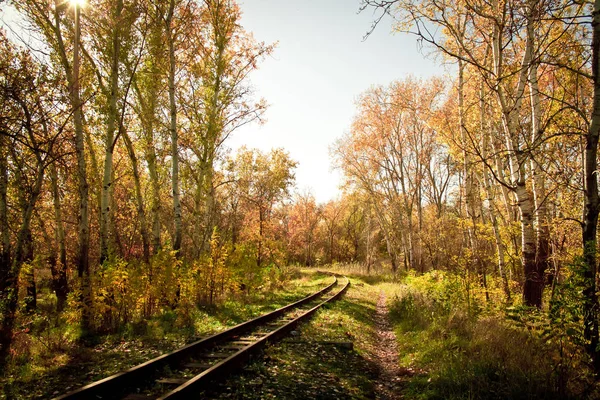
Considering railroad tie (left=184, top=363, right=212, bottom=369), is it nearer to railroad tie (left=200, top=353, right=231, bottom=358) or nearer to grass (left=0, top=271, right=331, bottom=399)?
railroad tie (left=200, top=353, right=231, bottom=358)

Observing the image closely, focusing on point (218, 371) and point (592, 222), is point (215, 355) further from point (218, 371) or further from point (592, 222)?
point (592, 222)

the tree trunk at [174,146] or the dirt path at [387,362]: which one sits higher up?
the tree trunk at [174,146]

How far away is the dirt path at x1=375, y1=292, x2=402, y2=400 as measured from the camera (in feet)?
17.3

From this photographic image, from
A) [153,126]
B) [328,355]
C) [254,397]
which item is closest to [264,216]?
[153,126]

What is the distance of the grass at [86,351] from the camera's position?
4.73m

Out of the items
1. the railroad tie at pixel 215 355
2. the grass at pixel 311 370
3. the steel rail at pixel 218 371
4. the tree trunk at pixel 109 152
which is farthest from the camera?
the tree trunk at pixel 109 152

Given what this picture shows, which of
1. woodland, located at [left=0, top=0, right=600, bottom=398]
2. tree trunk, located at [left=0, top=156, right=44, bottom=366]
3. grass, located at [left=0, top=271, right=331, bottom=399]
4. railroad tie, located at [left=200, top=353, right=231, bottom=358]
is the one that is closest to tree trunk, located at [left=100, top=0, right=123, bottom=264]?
woodland, located at [left=0, top=0, right=600, bottom=398]

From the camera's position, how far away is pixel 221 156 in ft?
63.2

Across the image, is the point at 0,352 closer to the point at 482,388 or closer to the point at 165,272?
the point at 165,272

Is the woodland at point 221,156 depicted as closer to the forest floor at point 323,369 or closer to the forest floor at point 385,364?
the forest floor at point 385,364

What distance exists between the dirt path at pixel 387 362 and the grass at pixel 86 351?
367 centimetres

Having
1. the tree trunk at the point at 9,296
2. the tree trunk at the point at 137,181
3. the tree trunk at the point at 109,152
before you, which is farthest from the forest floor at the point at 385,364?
the tree trunk at the point at 137,181

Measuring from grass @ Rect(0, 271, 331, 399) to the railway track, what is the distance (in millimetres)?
609

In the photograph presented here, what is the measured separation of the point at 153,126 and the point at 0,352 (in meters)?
10.6
